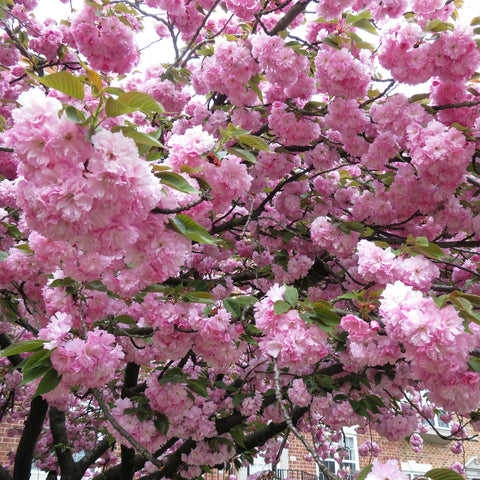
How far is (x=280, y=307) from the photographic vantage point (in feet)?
5.49

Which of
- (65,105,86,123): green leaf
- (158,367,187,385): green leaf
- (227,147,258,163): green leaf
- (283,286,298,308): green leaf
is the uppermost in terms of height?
(227,147,258,163): green leaf

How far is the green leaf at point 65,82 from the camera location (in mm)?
1024

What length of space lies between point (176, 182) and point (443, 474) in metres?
1.02

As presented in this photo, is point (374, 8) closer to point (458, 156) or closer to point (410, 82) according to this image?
point (410, 82)

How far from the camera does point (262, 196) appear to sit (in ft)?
12.1

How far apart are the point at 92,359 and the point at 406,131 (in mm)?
2006

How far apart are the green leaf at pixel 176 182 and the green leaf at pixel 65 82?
1.03 feet

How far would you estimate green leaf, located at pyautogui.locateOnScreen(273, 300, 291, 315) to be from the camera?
1.66 m

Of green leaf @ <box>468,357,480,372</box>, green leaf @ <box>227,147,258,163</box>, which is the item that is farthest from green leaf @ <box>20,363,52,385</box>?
green leaf @ <box>468,357,480,372</box>

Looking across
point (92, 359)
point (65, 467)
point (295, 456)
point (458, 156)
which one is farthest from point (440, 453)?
point (92, 359)

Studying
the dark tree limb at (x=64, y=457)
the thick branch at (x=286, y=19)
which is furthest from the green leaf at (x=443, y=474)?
the dark tree limb at (x=64, y=457)

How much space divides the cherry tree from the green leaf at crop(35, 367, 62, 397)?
1 cm

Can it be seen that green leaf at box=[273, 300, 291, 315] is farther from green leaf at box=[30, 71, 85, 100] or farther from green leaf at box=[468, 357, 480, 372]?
green leaf at box=[30, 71, 85, 100]

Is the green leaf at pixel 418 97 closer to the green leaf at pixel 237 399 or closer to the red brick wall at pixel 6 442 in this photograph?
the green leaf at pixel 237 399
